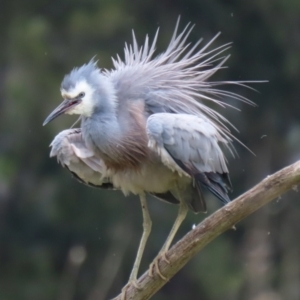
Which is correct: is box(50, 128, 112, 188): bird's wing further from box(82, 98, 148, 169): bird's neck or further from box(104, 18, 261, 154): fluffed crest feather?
Answer: box(104, 18, 261, 154): fluffed crest feather

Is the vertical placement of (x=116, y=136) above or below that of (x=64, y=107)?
below

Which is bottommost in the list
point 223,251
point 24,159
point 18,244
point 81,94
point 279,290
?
point 279,290

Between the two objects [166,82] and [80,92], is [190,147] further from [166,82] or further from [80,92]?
[80,92]

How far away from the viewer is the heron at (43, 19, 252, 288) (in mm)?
4246

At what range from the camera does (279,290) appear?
896 cm

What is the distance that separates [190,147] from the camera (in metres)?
4.28

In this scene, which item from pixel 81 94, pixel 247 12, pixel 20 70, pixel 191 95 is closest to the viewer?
pixel 81 94

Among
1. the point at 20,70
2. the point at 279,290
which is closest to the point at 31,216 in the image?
the point at 20,70

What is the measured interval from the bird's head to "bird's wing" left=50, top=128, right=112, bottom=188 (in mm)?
264

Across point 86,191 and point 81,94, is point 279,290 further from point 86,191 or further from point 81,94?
point 81,94

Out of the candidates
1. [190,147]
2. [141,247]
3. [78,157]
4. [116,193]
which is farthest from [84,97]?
[116,193]

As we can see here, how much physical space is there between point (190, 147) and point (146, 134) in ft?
0.77

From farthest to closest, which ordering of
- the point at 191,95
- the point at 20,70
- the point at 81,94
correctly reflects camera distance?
the point at 20,70
the point at 191,95
the point at 81,94

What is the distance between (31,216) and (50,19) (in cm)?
193
